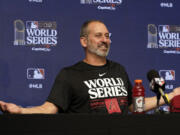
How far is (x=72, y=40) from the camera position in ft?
10.8

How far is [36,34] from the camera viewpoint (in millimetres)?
3246

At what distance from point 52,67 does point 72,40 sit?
326mm

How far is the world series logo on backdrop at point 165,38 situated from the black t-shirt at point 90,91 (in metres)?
1.35

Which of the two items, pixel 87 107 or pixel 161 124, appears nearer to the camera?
pixel 161 124

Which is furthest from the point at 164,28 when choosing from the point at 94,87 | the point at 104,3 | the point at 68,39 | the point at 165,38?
the point at 94,87

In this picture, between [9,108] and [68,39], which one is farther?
[68,39]

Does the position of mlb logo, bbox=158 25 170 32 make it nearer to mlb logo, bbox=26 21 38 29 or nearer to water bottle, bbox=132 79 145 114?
mlb logo, bbox=26 21 38 29

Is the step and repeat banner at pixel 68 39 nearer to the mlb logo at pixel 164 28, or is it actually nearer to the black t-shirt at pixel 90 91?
the mlb logo at pixel 164 28

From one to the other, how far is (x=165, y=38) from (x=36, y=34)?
1323 millimetres

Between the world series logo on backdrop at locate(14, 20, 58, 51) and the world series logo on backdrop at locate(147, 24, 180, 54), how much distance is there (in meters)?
0.99

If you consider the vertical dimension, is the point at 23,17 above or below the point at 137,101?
above

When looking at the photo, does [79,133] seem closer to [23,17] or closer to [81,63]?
[81,63]

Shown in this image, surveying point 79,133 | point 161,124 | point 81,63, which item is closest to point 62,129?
point 79,133

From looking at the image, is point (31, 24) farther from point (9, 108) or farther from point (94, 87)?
point (9, 108)
